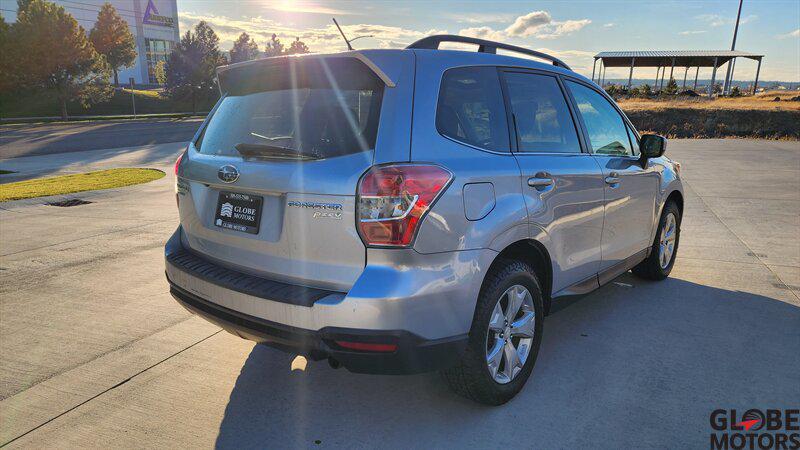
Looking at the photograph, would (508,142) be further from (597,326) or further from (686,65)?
(686,65)

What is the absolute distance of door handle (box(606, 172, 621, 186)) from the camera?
3828 millimetres

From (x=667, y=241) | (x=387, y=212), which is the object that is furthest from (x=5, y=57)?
(x=387, y=212)

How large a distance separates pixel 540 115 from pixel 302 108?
4.86 ft

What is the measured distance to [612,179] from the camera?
3.88 meters

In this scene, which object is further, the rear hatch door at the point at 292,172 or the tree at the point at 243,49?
the tree at the point at 243,49

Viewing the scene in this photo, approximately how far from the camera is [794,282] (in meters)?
5.17

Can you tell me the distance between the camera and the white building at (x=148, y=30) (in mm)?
80625

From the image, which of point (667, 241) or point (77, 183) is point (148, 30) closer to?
point (77, 183)

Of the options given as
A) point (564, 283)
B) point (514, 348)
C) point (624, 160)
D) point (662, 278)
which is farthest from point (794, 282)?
point (514, 348)

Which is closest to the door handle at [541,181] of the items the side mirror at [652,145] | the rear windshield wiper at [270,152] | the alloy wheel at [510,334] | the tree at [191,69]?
the alloy wheel at [510,334]

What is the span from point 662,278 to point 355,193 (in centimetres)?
393

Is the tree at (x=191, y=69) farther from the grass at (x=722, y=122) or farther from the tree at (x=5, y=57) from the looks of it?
the grass at (x=722, y=122)

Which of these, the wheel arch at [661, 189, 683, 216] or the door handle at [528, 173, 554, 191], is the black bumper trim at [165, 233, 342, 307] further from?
the wheel arch at [661, 189, 683, 216]

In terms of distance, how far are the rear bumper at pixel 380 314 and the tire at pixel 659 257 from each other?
3.00 metres
